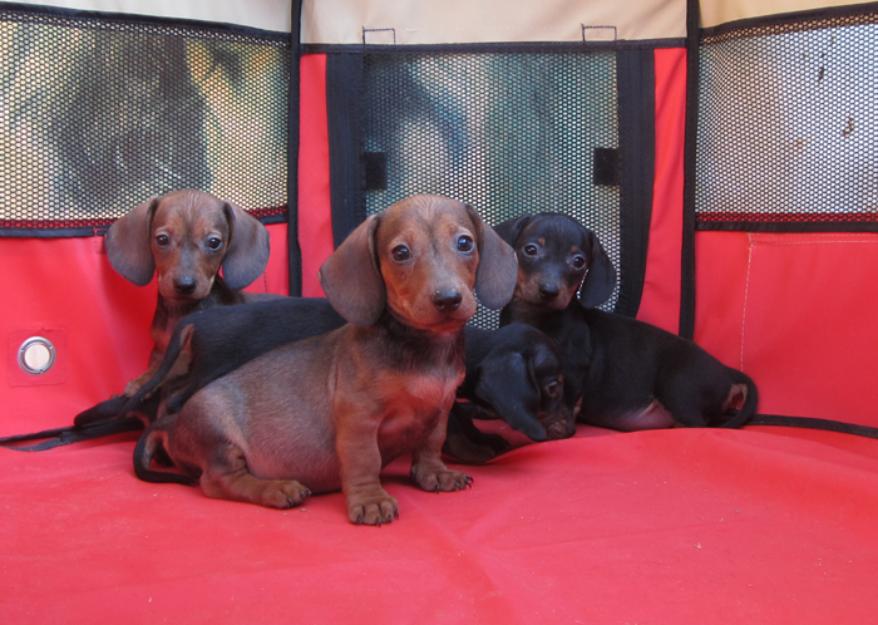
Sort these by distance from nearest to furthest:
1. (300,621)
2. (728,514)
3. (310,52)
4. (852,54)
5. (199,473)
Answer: (300,621) < (728,514) < (199,473) < (852,54) < (310,52)

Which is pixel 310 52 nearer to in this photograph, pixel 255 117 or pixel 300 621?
pixel 255 117

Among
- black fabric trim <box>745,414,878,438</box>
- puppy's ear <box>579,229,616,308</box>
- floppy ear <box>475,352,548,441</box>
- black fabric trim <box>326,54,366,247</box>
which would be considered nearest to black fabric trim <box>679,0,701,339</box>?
puppy's ear <box>579,229,616,308</box>

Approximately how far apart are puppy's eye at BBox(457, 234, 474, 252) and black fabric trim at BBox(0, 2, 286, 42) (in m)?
1.90

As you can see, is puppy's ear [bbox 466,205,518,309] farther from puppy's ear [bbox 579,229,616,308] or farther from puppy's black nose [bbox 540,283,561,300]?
puppy's ear [bbox 579,229,616,308]

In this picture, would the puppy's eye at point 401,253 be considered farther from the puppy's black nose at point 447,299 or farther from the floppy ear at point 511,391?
the floppy ear at point 511,391

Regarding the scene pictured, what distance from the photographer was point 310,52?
4.75 meters

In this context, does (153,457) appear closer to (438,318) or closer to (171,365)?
(171,365)

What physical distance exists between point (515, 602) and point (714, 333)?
2.39 metres

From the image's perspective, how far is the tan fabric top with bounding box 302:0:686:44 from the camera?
15.2 feet

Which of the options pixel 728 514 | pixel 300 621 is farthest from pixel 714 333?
pixel 300 621

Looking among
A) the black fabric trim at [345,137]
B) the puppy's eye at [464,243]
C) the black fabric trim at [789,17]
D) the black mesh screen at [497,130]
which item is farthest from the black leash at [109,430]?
the puppy's eye at [464,243]

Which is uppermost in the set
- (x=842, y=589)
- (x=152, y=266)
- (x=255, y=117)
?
(x=255, y=117)

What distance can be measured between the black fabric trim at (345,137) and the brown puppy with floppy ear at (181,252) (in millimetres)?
495

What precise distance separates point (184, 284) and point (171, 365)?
1.56 feet
